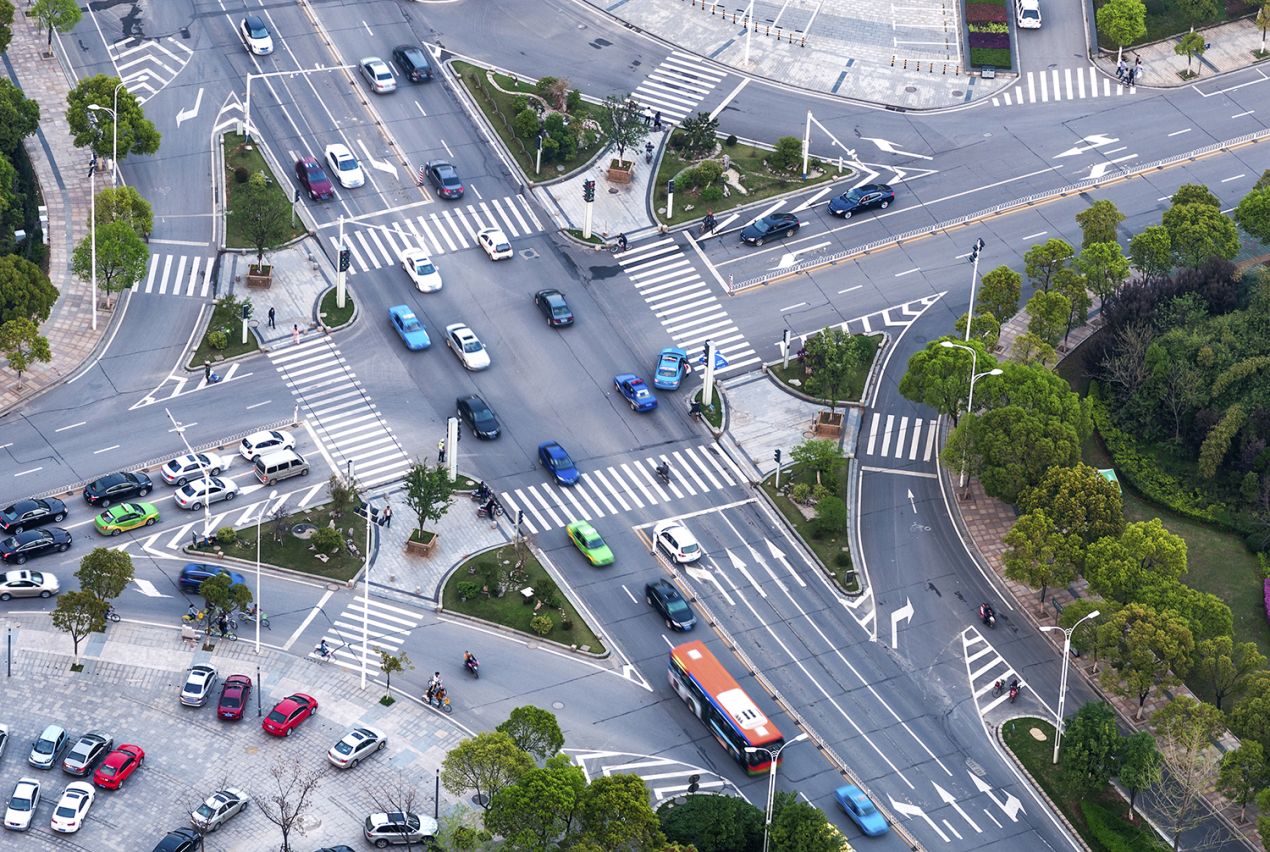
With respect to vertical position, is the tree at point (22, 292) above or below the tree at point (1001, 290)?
below

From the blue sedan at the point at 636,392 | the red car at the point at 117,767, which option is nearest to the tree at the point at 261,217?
the blue sedan at the point at 636,392

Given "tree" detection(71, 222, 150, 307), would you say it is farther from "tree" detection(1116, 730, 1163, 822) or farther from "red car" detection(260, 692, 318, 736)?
"tree" detection(1116, 730, 1163, 822)

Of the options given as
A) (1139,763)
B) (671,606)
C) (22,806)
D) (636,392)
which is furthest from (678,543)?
(22,806)

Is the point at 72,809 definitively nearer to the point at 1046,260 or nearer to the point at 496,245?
the point at 496,245

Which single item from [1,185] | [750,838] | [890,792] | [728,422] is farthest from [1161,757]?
[1,185]

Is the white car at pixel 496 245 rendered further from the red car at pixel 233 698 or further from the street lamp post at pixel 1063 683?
the street lamp post at pixel 1063 683

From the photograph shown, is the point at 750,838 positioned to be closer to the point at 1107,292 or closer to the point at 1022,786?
the point at 1022,786
